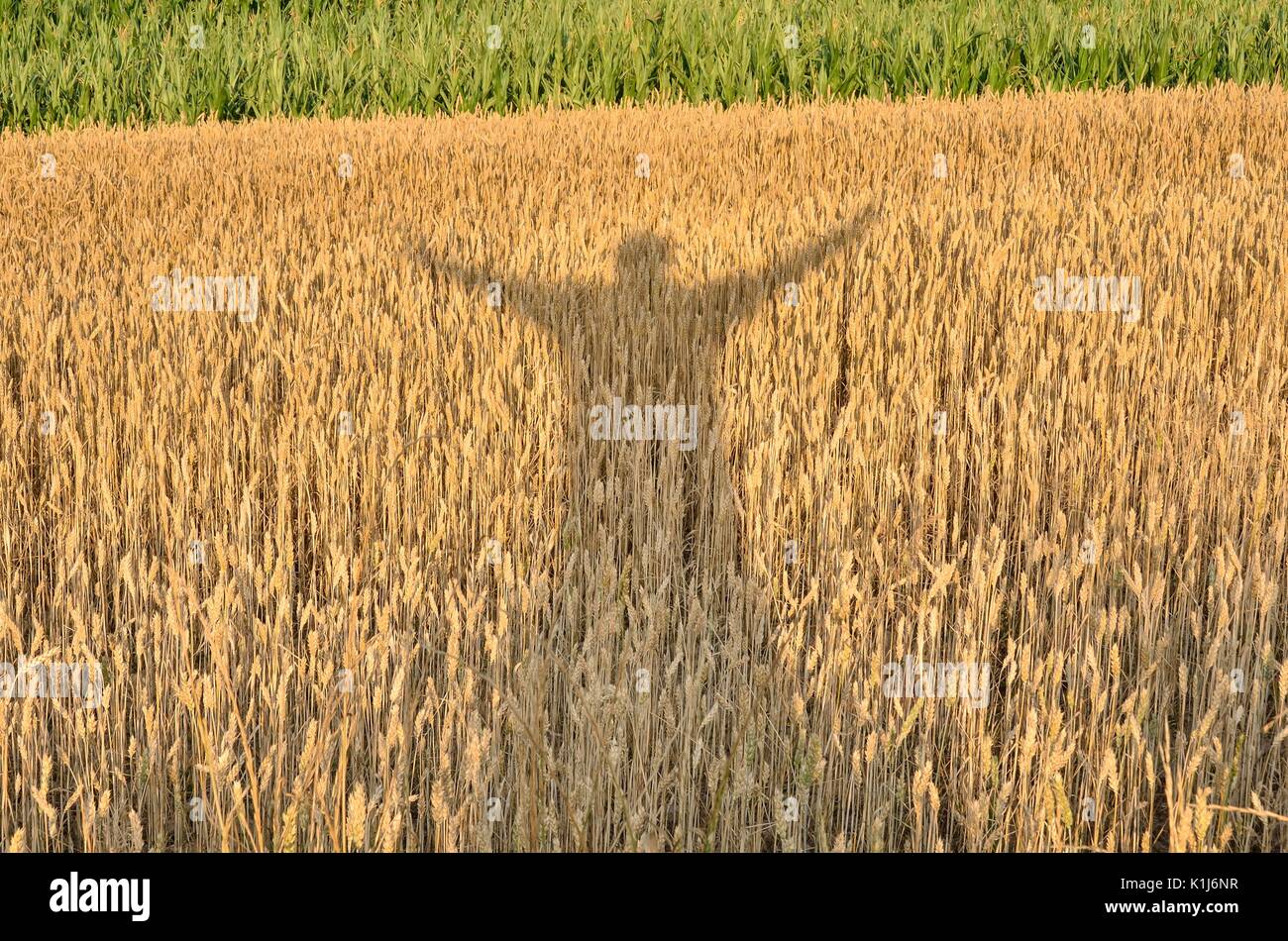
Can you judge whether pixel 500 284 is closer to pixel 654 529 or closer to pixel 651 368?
pixel 651 368

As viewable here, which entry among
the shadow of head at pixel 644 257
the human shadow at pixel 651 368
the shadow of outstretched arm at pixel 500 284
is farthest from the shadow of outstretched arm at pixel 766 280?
the shadow of outstretched arm at pixel 500 284

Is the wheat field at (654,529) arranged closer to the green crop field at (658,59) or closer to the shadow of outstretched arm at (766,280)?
the shadow of outstretched arm at (766,280)

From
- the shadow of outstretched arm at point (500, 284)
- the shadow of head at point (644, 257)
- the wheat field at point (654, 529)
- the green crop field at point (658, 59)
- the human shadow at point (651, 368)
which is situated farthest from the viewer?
the green crop field at point (658, 59)

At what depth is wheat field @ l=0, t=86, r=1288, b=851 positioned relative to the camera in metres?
2.01

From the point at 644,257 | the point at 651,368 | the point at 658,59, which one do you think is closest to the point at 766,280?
the point at 644,257

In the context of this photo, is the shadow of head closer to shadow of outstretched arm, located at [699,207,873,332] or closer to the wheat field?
the wheat field

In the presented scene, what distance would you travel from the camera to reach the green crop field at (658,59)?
11.0 metres

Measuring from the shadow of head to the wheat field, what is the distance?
0.04m

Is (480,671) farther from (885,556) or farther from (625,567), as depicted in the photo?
(885,556)

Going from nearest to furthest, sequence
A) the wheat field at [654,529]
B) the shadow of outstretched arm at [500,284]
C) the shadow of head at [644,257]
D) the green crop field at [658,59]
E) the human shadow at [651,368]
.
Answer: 1. the wheat field at [654,529]
2. the human shadow at [651,368]
3. the shadow of outstretched arm at [500,284]
4. the shadow of head at [644,257]
5. the green crop field at [658,59]

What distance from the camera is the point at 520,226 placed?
5.84 m

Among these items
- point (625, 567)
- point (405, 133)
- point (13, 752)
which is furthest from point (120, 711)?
point (405, 133)

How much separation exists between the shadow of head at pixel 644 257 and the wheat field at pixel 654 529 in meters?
0.04

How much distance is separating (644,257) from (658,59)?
6596 millimetres
